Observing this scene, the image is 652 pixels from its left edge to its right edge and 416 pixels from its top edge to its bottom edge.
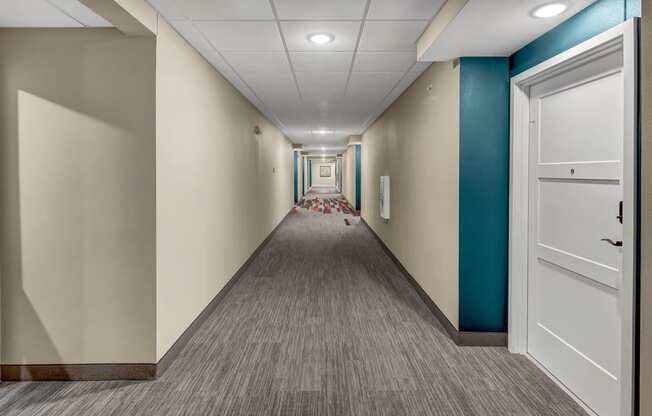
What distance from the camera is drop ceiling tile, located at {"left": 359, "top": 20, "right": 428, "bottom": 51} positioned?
6.63 ft

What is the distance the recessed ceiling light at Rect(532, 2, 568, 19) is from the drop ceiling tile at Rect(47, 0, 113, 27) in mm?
1919

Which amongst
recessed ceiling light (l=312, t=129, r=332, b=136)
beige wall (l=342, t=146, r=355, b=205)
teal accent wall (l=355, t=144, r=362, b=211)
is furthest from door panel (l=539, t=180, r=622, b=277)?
beige wall (l=342, t=146, r=355, b=205)

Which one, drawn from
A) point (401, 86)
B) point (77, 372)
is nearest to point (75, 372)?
point (77, 372)

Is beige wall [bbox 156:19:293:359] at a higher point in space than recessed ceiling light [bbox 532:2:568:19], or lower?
lower

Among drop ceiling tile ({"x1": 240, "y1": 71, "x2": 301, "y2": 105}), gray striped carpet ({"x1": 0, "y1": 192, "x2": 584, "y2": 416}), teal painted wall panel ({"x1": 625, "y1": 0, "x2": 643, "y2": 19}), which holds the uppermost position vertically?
drop ceiling tile ({"x1": 240, "y1": 71, "x2": 301, "y2": 105})

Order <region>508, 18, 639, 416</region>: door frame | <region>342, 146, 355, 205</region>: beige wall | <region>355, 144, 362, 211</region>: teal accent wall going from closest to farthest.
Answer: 1. <region>508, 18, 639, 416</region>: door frame
2. <region>355, 144, 362, 211</region>: teal accent wall
3. <region>342, 146, 355, 205</region>: beige wall

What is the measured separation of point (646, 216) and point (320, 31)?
5.62 ft

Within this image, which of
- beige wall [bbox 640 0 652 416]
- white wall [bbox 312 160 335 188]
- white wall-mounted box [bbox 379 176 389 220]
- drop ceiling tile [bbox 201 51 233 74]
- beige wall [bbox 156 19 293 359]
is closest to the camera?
beige wall [bbox 640 0 652 416]

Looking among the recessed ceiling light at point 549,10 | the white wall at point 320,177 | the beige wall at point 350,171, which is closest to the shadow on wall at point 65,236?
the recessed ceiling light at point 549,10

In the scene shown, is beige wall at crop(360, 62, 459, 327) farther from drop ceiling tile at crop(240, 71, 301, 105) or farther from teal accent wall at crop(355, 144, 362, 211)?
teal accent wall at crop(355, 144, 362, 211)

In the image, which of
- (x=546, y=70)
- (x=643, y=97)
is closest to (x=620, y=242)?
(x=643, y=97)

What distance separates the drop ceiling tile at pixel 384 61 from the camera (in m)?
2.53

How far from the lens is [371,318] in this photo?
273 centimetres

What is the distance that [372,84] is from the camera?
134 inches
